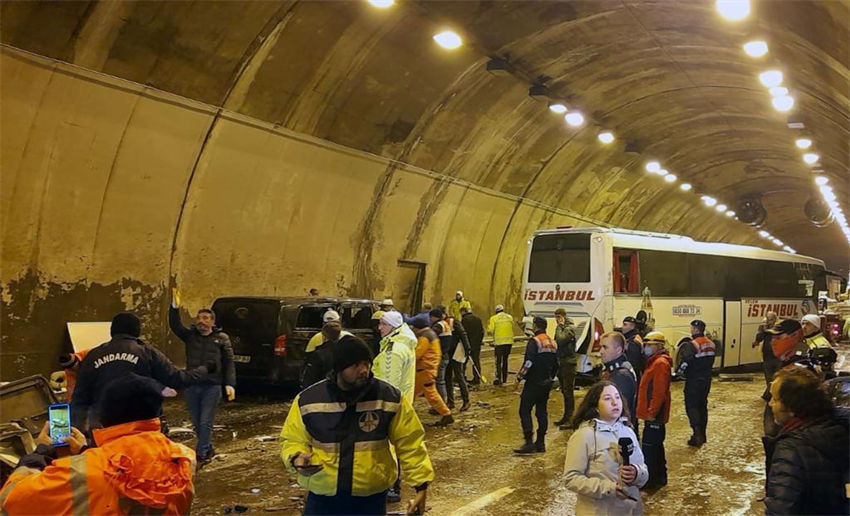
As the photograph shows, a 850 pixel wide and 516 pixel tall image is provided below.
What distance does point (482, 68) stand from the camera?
14516mm

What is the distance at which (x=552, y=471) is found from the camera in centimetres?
798

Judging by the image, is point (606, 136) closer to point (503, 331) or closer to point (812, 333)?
point (503, 331)

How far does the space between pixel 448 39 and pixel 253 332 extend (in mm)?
6340

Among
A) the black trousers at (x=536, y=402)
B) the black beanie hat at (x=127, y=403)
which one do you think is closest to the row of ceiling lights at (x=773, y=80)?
the black trousers at (x=536, y=402)

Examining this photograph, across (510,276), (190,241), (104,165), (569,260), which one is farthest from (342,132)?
(510,276)

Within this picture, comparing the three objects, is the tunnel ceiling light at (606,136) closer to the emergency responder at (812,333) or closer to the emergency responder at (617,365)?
the emergency responder at (812,333)

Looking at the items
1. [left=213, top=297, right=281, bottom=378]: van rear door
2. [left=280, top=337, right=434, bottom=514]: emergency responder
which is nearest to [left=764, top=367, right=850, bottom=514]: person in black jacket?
[left=280, top=337, right=434, bottom=514]: emergency responder

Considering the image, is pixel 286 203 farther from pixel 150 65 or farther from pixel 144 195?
pixel 150 65

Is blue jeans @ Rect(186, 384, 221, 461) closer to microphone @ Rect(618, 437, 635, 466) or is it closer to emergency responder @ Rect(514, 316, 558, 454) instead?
emergency responder @ Rect(514, 316, 558, 454)

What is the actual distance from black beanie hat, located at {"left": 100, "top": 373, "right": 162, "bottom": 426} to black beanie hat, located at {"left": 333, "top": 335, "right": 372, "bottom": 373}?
0.96 metres

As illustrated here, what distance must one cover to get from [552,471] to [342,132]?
27.8 ft

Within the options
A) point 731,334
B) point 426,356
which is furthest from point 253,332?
point 731,334

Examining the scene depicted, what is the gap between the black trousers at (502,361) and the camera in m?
15.1

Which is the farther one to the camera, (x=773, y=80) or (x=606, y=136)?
(x=606, y=136)
